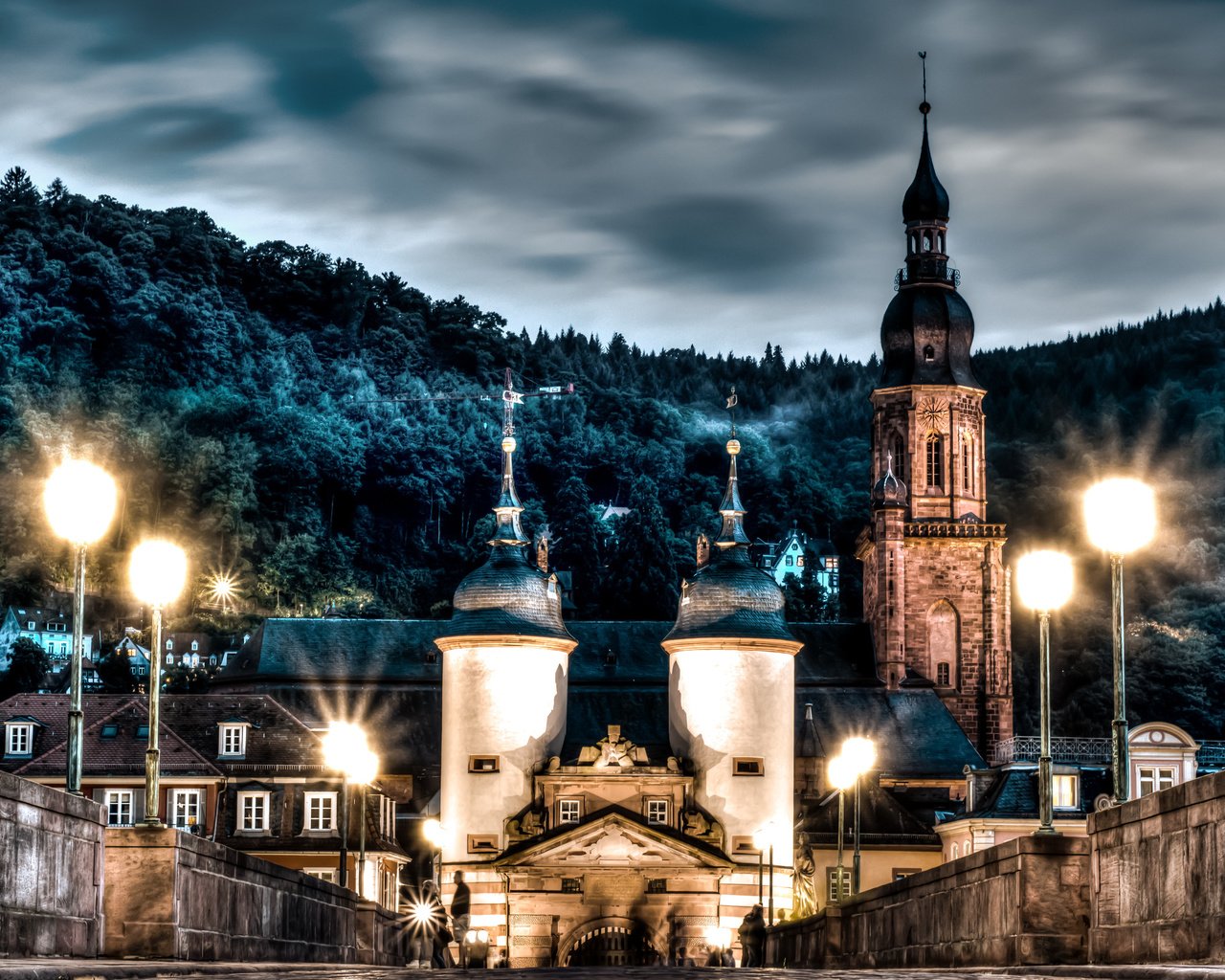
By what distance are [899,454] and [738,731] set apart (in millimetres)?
30424

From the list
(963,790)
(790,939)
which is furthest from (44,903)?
(963,790)

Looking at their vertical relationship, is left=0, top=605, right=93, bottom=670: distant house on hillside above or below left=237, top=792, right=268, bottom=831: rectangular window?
above

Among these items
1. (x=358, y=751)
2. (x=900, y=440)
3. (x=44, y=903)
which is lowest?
(x=44, y=903)

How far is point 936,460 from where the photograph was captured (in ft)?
390

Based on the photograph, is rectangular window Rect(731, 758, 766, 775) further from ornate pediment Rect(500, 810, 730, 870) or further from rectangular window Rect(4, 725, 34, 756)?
rectangular window Rect(4, 725, 34, 756)

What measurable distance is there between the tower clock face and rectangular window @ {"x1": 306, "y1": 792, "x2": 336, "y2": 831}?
1639 inches

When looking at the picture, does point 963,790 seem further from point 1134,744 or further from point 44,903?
point 44,903

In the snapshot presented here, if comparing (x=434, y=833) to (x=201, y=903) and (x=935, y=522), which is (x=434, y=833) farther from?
(x=201, y=903)

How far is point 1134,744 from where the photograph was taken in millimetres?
84375

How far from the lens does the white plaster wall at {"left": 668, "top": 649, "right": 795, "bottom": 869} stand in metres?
91.4

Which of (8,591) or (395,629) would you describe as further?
(8,591)

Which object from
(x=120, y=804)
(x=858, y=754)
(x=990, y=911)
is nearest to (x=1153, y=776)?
(x=858, y=754)

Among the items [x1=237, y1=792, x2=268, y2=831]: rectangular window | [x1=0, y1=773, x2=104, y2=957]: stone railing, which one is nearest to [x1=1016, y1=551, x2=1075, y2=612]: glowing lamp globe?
[x1=0, y1=773, x2=104, y2=957]: stone railing

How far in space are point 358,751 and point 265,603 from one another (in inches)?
4946
